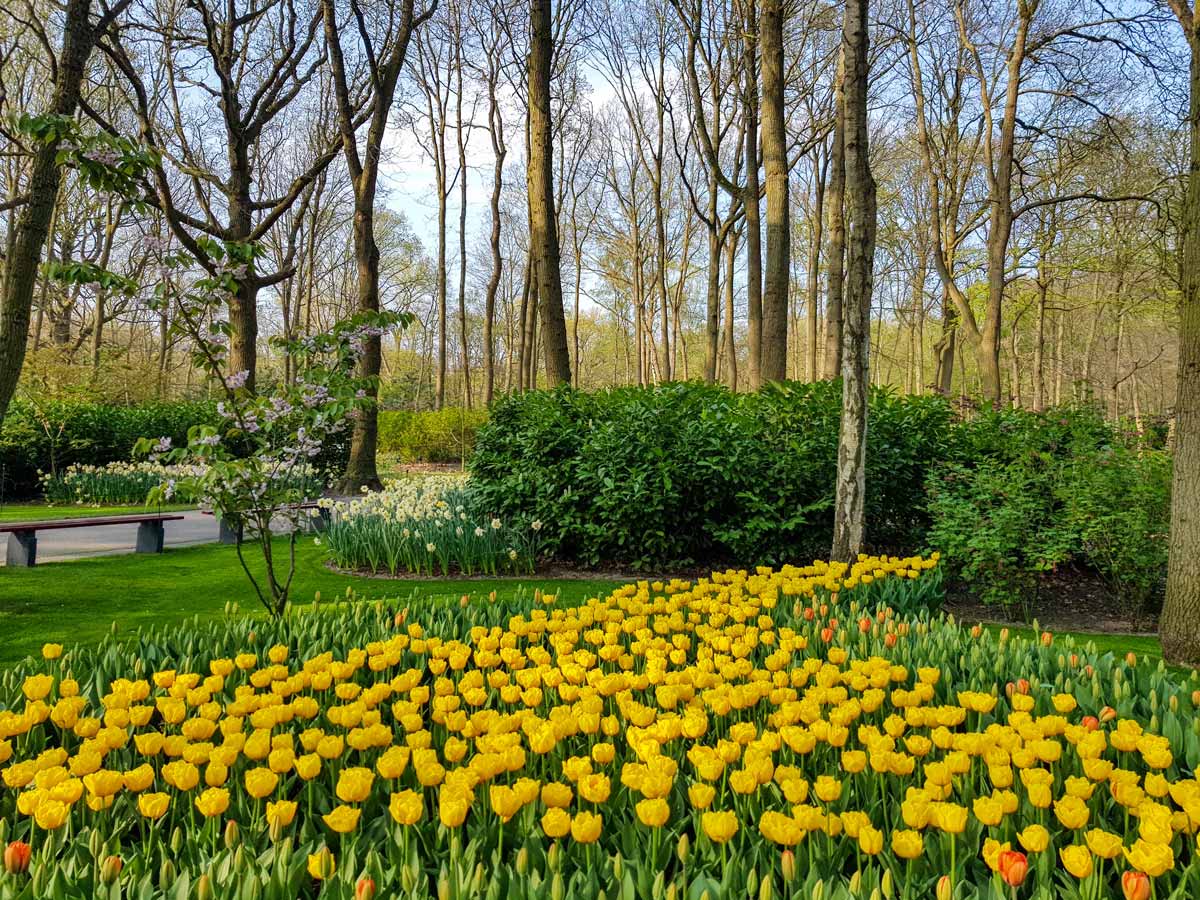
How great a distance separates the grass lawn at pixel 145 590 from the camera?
17.5 ft

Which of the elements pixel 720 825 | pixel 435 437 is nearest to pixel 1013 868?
pixel 720 825

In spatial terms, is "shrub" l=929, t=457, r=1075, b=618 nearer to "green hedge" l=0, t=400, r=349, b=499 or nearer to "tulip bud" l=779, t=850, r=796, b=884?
"tulip bud" l=779, t=850, r=796, b=884

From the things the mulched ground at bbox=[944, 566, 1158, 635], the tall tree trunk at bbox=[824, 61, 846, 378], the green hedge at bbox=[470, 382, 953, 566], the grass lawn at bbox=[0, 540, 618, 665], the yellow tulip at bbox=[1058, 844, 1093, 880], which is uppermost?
the tall tree trunk at bbox=[824, 61, 846, 378]

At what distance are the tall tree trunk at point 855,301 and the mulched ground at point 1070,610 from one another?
45.4 inches

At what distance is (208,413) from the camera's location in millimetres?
16906

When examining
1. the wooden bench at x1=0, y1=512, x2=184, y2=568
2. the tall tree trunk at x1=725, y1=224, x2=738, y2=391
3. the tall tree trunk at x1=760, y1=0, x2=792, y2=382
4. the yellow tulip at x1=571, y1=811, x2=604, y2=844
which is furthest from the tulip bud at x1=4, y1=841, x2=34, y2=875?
the tall tree trunk at x1=725, y1=224, x2=738, y2=391

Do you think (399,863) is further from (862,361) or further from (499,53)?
(499,53)

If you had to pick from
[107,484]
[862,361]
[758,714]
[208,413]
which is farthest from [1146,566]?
[208,413]

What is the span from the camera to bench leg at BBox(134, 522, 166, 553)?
8984mm

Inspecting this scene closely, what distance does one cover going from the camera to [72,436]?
48.2ft

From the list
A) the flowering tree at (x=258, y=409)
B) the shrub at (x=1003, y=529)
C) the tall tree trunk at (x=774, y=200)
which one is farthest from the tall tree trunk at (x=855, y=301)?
the tall tree trunk at (x=774, y=200)

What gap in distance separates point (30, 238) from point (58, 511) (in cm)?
917

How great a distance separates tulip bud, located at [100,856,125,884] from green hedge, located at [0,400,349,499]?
13892 millimetres

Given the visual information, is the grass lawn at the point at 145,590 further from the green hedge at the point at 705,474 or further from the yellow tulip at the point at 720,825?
the yellow tulip at the point at 720,825
